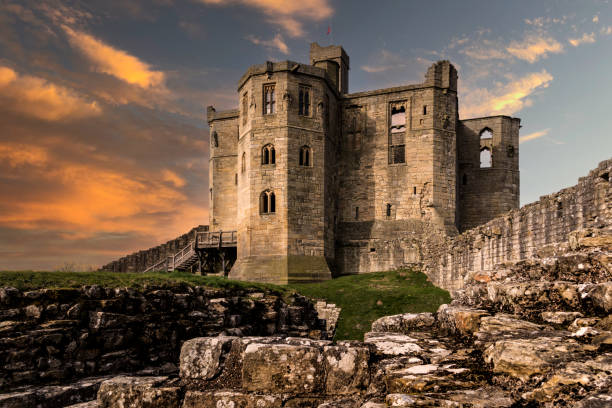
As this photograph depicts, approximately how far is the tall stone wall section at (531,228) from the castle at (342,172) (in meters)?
6.63

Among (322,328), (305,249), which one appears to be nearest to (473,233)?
(322,328)

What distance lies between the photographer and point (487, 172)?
128 ft

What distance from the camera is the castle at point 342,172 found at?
3133 cm

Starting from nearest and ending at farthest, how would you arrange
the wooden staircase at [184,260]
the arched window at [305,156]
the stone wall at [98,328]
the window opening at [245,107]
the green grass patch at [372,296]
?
the stone wall at [98,328] < the green grass patch at [372,296] < the arched window at [305,156] < the window opening at [245,107] < the wooden staircase at [184,260]

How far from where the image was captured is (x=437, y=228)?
33.7 metres

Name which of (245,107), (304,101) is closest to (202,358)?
(304,101)

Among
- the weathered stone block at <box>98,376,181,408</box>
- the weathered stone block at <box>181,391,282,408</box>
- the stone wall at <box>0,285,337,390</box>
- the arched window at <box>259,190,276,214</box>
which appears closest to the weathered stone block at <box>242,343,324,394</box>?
the weathered stone block at <box>181,391,282,408</box>

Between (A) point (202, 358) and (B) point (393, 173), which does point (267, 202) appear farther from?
(A) point (202, 358)

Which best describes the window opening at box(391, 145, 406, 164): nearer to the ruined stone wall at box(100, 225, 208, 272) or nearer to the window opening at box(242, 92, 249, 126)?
the window opening at box(242, 92, 249, 126)

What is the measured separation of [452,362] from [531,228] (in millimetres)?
12696

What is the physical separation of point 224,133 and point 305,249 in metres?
14.7

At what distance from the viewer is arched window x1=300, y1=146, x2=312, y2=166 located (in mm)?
32312

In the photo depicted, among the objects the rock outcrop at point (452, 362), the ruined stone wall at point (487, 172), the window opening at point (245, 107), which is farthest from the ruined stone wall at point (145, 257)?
the rock outcrop at point (452, 362)

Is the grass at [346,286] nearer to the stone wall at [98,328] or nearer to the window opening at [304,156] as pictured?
the stone wall at [98,328]
